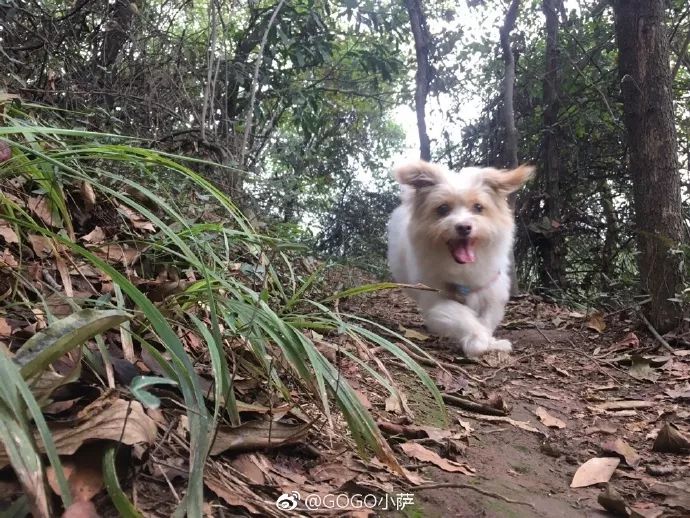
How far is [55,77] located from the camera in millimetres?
3465

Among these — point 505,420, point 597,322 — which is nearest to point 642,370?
point 597,322

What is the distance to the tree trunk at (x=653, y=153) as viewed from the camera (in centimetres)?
314

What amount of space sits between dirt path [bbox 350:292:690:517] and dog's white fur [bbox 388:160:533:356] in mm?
254

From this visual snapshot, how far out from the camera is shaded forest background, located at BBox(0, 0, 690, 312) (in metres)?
3.73

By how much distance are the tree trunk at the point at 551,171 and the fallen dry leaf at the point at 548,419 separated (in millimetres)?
3615

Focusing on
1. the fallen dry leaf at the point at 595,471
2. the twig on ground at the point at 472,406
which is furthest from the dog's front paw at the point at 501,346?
the fallen dry leaf at the point at 595,471

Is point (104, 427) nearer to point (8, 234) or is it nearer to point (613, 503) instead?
point (8, 234)

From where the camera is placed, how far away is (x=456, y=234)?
11.5 feet

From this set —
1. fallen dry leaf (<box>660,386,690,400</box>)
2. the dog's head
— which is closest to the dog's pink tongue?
the dog's head

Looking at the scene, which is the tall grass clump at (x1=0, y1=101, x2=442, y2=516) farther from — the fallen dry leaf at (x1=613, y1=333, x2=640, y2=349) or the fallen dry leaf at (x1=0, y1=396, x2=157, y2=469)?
the fallen dry leaf at (x1=613, y1=333, x2=640, y2=349)

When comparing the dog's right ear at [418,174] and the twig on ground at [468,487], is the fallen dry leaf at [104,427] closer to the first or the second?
the twig on ground at [468,487]

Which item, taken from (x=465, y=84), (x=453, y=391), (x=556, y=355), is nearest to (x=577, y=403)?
(x=453, y=391)

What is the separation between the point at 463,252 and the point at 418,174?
60cm

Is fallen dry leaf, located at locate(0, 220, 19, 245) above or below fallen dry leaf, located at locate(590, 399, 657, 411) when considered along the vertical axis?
above
